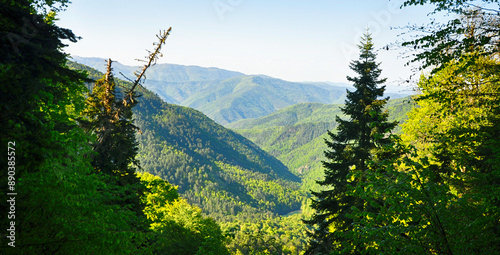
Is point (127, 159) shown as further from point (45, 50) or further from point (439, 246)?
point (439, 246)

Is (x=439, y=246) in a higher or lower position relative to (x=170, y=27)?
lower

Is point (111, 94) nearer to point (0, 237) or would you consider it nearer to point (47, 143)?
point (47, 143)

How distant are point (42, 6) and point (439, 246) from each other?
14983 mm

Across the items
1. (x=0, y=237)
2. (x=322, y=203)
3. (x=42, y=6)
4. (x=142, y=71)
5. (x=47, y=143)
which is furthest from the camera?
(x=322, y=203)

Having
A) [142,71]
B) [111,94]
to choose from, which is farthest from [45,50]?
[111,94]

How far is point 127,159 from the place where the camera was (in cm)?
1911

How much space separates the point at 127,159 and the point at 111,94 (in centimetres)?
569

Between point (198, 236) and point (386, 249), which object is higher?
point (386, 249)

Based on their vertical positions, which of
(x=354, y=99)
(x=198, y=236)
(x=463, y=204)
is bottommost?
(x=198, y=236)

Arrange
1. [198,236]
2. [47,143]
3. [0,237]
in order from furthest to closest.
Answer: [198,236] < [47,143] < [0,237]

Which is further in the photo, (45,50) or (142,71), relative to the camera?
(142,71)

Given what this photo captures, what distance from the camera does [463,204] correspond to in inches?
234

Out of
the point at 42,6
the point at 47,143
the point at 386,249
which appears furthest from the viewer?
the point at 42,6

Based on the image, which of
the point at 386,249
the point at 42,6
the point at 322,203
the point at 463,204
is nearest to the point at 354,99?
the point at 322,203
